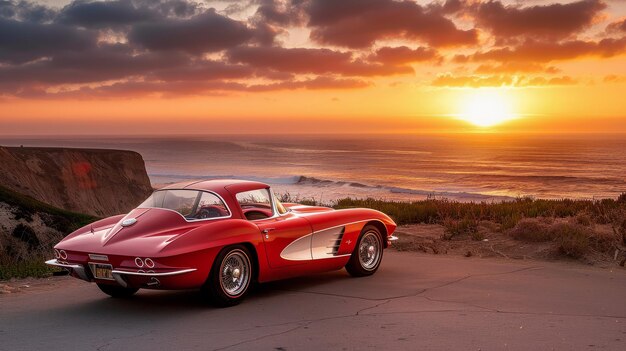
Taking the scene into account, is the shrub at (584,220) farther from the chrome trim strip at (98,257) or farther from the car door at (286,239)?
the chrome trim strip at (98,257)

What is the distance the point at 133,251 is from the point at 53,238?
7.80m

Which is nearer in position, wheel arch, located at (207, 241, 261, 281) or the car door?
wheel arch, located at (207, 241, 261, 281)

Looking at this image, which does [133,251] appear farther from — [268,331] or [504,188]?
[504,188]

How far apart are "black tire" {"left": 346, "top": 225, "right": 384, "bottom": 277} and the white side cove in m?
0.43

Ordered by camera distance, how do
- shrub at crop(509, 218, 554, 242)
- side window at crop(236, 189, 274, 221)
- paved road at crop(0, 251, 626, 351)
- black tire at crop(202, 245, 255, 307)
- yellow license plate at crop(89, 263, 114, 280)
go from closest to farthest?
paved road at crop(0, 251, 626, 351)
yellow license plate at crop(89, 263, 114, 280)
black tire at crop(202, 245, 255, 307)
side window at crop(236, 189, 274, 221)
shrub at crop(509, 218, 554, 242)

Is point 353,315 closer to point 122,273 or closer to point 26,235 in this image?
point 122,273

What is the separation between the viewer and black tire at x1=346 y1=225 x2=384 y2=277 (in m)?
10.3

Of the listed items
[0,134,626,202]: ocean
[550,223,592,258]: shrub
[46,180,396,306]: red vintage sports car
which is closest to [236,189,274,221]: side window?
[46,180,396,306]: red vintage sports car

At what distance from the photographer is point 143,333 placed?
7.12 metres

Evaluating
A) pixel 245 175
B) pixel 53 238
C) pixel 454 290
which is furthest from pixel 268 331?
pixel 245 175

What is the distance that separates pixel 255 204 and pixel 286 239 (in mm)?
631

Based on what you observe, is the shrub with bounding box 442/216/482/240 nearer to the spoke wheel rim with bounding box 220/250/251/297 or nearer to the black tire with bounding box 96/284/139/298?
the spoke wheel rim with bounding box 220/250/251/297

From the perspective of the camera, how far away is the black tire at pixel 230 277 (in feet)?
26.8

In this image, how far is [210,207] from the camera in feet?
28.8
